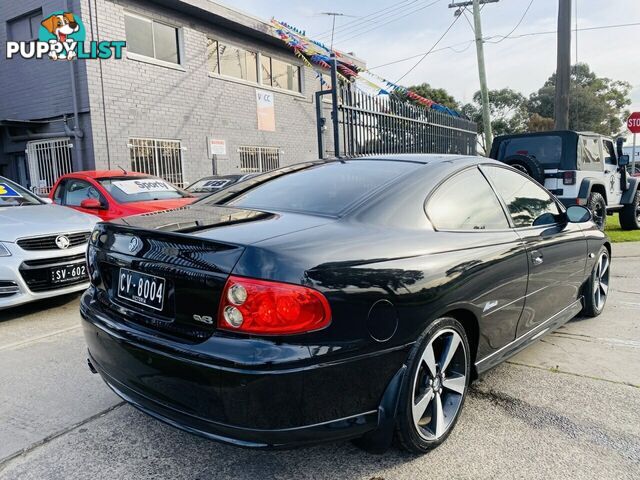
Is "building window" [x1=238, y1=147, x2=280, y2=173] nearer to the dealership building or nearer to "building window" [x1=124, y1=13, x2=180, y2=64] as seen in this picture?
the dealership building

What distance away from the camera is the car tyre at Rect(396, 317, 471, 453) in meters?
2.16

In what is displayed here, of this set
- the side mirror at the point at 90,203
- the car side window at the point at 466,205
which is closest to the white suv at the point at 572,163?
the car side window at the point at 466,205

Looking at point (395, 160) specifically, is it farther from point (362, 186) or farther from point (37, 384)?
point (37, 384)

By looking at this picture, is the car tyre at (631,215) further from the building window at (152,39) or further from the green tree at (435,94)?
the green tree at (435,94)

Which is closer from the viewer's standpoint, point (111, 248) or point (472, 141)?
point (111, 248)

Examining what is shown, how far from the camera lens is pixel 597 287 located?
14.5 feet

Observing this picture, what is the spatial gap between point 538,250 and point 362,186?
4.22 feet

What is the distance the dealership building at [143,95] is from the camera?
425 inches

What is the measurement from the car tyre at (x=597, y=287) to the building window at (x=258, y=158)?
34.9 ft

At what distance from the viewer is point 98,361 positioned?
248cm

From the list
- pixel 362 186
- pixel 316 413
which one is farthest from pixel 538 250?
pixel 316 413

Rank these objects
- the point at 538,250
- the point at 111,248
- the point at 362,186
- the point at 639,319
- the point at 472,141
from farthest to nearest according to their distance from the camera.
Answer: the point at 472,141 → the point at 639,319 → the point at 538,250 → the point at 362,186 → the point at 111,248

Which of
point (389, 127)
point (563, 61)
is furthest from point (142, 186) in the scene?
point (563, 61)

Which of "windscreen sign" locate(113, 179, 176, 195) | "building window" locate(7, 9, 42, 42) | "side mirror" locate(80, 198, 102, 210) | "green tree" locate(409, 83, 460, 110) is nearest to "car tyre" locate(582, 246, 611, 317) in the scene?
"side mirror" locate(80, 198, 102, 210)
